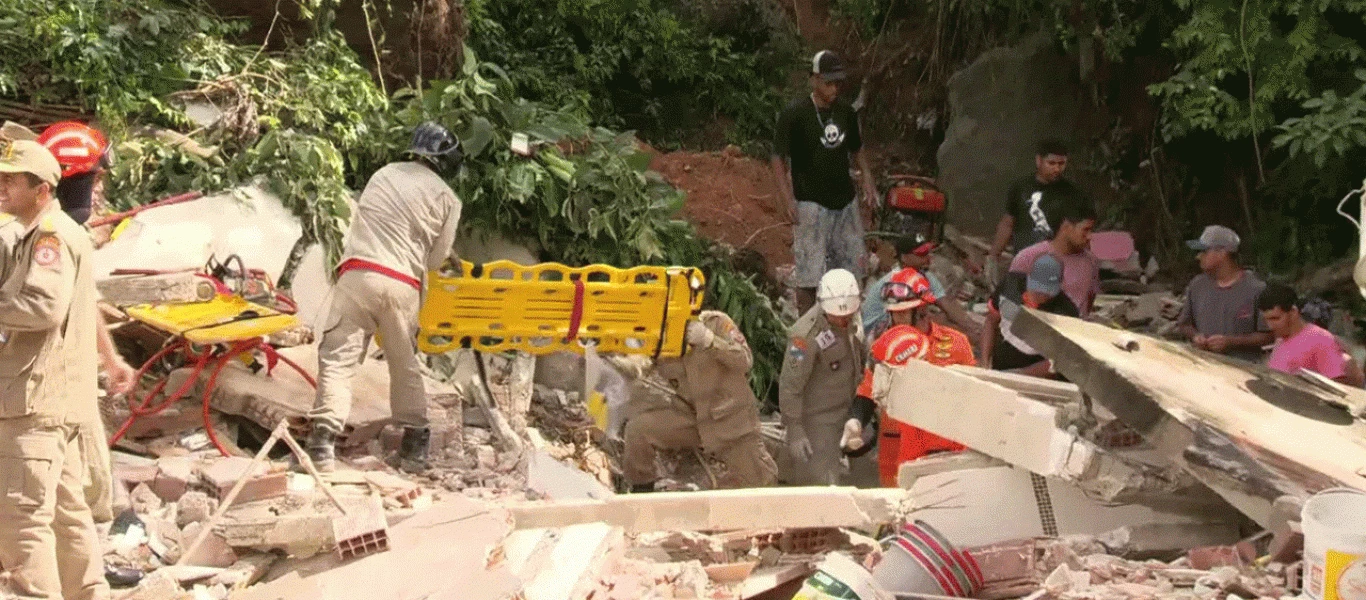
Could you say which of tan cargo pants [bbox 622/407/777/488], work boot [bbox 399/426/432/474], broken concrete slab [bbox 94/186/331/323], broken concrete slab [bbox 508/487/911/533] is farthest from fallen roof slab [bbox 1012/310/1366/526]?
broken concrete slab [bbox 94/186/331/323]

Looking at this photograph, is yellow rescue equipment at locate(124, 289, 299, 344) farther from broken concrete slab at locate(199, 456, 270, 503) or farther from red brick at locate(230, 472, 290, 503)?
→ red brick at locate(230, 472, 290, 503)

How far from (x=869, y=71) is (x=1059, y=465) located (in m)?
10.1

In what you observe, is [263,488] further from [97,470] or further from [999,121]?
[999,121]

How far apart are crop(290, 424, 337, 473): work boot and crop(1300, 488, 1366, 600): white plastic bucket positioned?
4393mm

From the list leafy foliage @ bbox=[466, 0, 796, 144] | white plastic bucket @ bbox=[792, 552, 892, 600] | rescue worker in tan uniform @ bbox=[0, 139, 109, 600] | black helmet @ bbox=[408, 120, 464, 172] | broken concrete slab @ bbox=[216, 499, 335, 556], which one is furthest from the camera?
leafy foliage @ bbox=[466, 0, 796, 144]

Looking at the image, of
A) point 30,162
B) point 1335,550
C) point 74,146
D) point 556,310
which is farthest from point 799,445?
point 1335,550

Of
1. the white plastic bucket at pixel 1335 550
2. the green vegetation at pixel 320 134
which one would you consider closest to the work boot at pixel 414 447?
the green vegetation at pixel 320 134

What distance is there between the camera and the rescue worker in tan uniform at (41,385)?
5.31 meters

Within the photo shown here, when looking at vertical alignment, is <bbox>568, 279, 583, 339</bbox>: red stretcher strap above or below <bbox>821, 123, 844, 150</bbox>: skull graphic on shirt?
below

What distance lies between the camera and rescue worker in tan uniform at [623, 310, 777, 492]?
807cm

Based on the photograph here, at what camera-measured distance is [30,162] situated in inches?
213

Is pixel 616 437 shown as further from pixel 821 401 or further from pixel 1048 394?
pixel 1048 394

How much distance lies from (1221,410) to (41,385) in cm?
391

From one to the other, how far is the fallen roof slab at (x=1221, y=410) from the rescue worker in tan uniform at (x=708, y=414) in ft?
6.65
